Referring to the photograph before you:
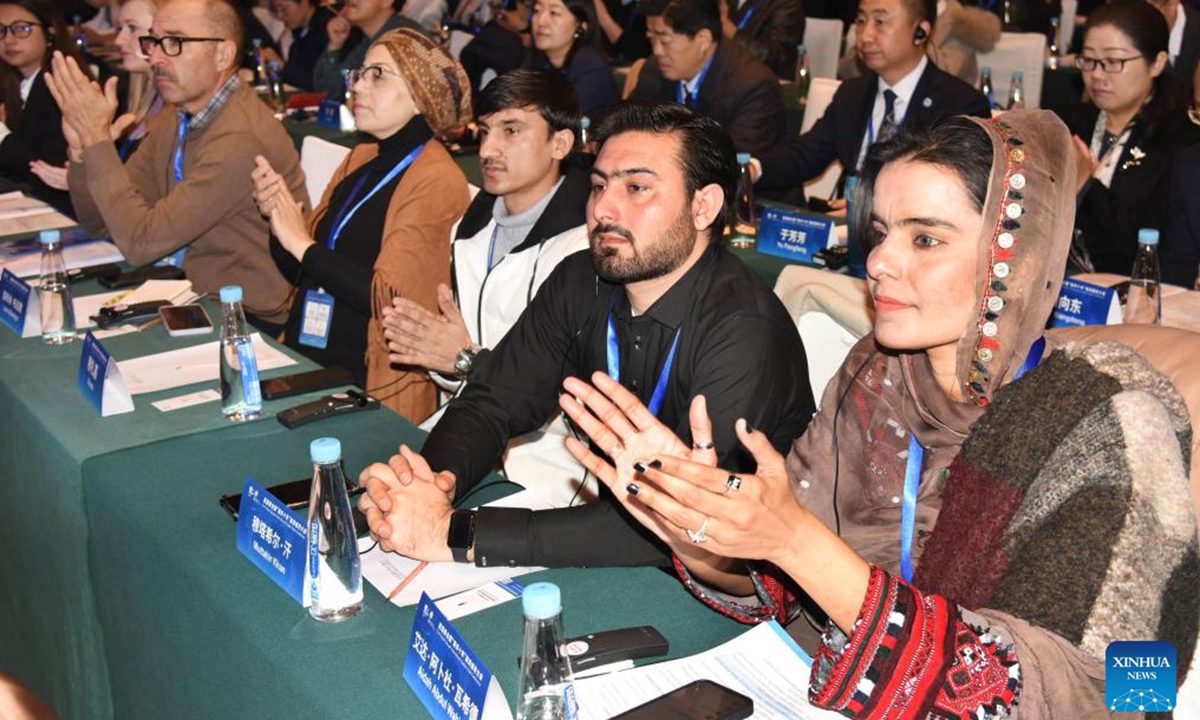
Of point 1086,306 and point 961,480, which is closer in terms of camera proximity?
point 961,480

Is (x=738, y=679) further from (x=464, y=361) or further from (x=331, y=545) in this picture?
(x=464, y=361)

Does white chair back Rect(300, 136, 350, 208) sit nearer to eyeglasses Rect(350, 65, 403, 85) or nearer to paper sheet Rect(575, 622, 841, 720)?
eyeglasses Rect(350, 65, 403, 85)

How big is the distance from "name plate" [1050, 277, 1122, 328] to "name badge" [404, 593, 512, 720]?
171 centimetres

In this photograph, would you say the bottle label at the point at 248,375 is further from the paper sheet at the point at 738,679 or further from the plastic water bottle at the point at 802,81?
the plastic water bottle at the point at 802,81

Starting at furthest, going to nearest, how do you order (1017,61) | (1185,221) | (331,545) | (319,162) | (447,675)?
(1017,61) → (319,162) → (1185,221) → (331,545) → (447,675)

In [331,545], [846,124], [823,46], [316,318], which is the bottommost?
[316,318]

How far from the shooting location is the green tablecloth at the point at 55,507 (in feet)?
6.83

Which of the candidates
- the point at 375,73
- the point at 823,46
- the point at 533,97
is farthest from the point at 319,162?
the point at 823,46

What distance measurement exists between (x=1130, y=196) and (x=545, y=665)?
9.87 ft

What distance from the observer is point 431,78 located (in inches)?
122

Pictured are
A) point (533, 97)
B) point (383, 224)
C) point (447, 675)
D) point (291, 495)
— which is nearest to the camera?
point (447, 675)

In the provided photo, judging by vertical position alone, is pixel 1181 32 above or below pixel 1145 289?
above

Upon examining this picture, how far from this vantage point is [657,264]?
80.5 inches

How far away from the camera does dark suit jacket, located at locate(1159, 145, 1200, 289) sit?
3271 millimetres
